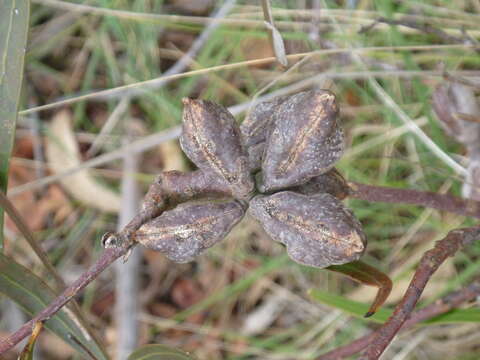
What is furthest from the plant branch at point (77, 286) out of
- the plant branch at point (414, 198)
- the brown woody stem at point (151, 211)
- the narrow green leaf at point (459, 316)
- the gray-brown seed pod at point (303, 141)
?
the narrow green leaf at point (459, 316)

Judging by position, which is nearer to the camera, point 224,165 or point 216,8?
point 224,165

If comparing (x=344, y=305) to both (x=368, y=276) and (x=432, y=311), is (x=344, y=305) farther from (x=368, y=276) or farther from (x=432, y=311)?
(x=368, y=276)

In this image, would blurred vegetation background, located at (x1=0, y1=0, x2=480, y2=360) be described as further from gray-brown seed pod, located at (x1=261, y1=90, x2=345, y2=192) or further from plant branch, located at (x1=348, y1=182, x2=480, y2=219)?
gray-brown seed pod, located at (x1=261, y1=90, x2=345, y2=192)

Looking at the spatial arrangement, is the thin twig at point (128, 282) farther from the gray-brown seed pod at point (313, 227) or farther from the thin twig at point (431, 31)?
the gray-brown seed pod at point (313, 227)

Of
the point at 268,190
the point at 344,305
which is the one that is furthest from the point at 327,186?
the point at 344,305

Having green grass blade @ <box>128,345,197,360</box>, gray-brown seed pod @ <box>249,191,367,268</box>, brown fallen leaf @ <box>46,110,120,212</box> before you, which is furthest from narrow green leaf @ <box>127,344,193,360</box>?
brown fallen leaf @ <box>46,110,120,212</box>

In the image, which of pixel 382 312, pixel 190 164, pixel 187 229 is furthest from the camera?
pixel 190 164

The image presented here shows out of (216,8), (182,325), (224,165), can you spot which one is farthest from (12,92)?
(182,325)

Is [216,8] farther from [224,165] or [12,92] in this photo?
[224,165]
